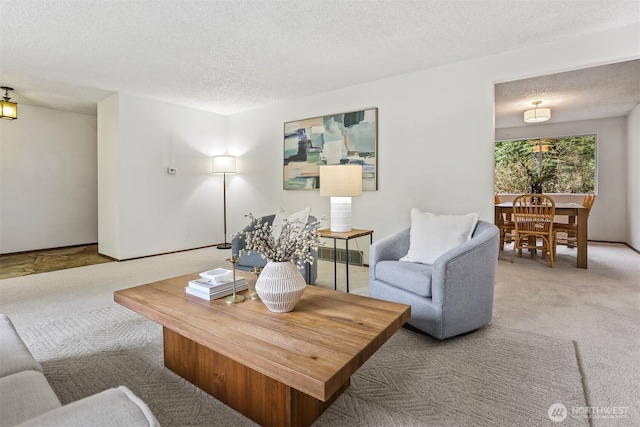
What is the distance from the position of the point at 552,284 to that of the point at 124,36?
4.75 metres

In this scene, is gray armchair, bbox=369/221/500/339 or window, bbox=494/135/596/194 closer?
gray armchair, bbox=369/221/500/339

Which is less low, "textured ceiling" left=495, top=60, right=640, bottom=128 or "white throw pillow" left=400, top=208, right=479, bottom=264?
"textured ceiling" left=495, top=60, right=640, bottom=128

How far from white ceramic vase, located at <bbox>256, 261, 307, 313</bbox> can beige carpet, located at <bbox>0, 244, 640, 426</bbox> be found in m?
0.49

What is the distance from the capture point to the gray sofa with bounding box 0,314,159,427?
67 centimetres

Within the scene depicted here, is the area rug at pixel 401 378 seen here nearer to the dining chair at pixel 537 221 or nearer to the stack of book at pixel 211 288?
the stack of book at pixel 211 288

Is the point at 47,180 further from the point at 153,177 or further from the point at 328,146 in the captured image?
the point at 328,146

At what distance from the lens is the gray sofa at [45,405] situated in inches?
26.4

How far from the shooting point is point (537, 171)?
22.2 feet

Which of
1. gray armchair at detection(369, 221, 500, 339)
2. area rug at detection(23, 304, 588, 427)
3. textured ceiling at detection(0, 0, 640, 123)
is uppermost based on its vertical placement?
textured ceiling at detection(0, 0, 640, 123)

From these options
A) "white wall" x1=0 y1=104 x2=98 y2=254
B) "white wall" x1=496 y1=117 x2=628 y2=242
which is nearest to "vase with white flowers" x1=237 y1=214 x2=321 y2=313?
"white wall" x1=0 y1=104 x2=98 y2=254

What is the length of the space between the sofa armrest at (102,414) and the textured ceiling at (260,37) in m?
2.57

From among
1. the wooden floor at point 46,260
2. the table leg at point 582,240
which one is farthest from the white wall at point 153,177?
the table leg at point 582,240

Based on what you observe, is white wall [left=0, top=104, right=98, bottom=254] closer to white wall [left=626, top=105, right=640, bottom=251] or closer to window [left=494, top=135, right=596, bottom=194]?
window [left=494, top=135, right=596, bottom=194]

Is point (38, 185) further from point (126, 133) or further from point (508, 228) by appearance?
point (508, 228)
